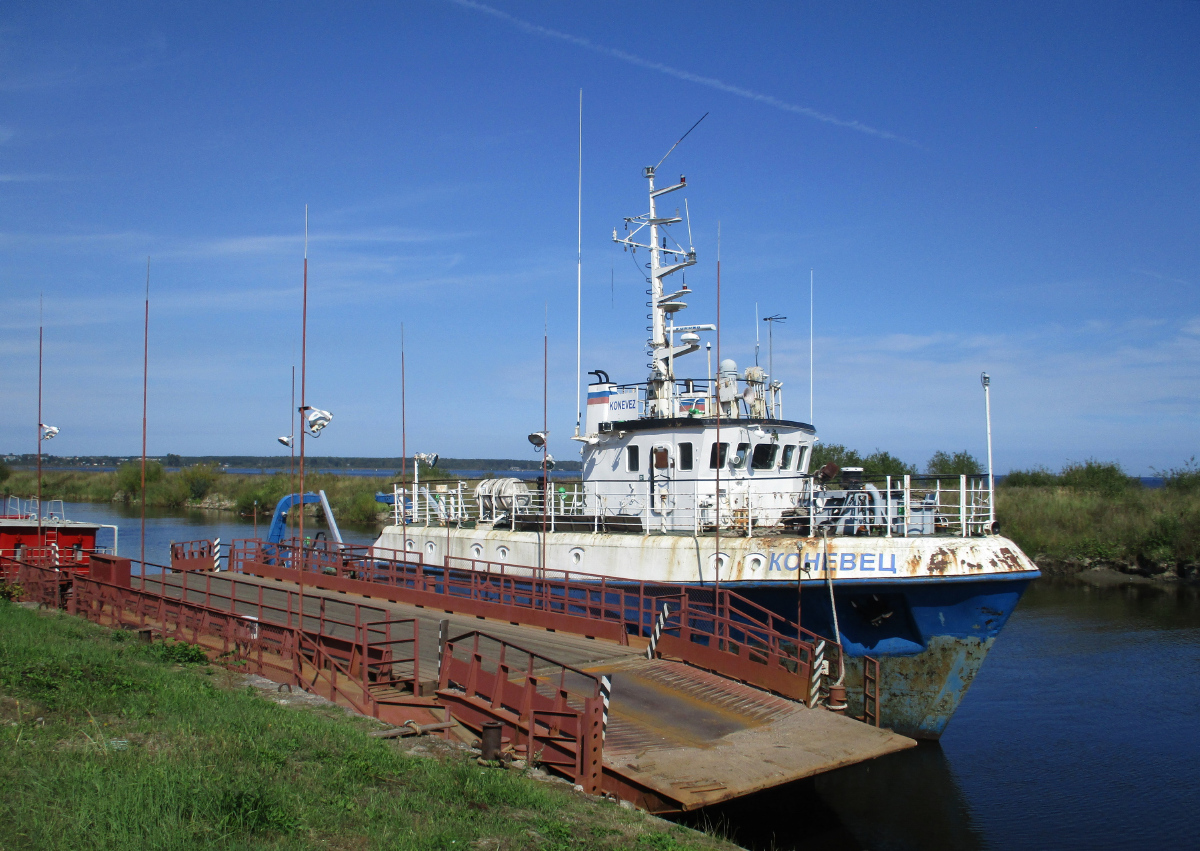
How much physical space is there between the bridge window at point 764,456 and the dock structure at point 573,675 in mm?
3830

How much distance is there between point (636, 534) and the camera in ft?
58.6

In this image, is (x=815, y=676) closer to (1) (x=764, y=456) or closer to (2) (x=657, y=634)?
(2) (x=657, y=634)

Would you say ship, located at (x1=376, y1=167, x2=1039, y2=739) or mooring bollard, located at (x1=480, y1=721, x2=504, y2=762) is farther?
ship, located at (x1=376, y1=167, x2=1039, y2=739)

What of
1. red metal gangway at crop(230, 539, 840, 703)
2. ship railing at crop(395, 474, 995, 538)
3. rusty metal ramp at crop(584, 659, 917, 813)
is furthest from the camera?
ship railing at crop(395, 474, 995, 538)

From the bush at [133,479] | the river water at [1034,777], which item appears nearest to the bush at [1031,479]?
the river water at [1034,777]

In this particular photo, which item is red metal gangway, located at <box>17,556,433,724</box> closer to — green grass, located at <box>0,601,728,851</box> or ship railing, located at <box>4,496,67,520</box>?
green grass, located at <box>0,601,728,851</box>

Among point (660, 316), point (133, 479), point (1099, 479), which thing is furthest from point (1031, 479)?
point (133, 479)

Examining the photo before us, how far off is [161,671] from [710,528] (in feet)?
33.2

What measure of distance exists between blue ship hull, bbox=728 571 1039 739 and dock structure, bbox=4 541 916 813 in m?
0.52

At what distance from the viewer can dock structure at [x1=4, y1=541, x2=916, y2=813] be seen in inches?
368

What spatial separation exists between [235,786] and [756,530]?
11758 millimetres

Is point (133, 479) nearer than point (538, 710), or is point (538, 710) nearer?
point (538, 710)

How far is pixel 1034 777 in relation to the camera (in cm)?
1445

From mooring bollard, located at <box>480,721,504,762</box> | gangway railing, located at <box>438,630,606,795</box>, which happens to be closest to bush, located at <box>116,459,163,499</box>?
gangway railing, located at <box>438,630,606,795</box>
